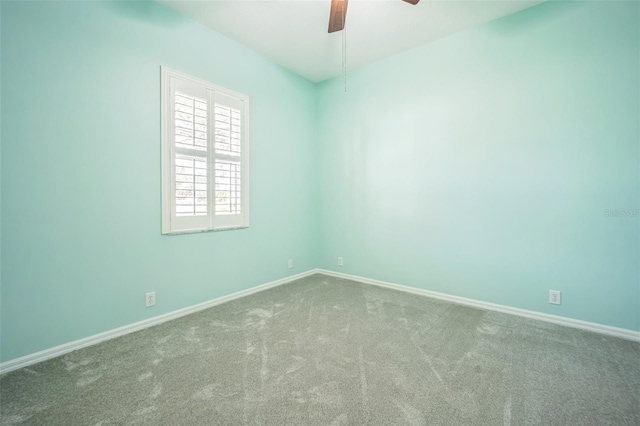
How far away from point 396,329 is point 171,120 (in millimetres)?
2729

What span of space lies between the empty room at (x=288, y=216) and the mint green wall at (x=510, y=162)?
0.06 feet

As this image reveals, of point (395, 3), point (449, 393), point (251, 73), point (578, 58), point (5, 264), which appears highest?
point (395, 3)

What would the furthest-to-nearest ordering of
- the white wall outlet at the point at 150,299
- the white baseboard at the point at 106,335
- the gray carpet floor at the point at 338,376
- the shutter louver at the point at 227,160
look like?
the shutter louver at the point at 227,160, the white wall outlet at the point at 150,299, the white baseboard at the point at 106,335, the gray carpet floor at the point at 338,376

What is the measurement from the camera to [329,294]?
125 inches

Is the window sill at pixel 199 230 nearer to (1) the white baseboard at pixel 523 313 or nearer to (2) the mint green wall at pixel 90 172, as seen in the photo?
(2) the mint green wall at pixel 90 172

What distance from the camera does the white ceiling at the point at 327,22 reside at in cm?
243

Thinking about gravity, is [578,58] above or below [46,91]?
above

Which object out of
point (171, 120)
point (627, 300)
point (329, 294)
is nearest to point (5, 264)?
point (171, 120)

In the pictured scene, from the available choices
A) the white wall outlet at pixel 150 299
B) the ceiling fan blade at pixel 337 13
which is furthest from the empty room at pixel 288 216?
the ceiling fan blade at pixel 337 13

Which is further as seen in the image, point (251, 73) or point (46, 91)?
point (251, 73)

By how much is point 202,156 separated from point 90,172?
900 mm

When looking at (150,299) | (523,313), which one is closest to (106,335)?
(150,299)

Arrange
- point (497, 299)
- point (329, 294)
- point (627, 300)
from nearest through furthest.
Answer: point (627, 300)
point (497, 299)
point (329, 294)

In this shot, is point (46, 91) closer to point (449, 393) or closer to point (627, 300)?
point (449, 393)
